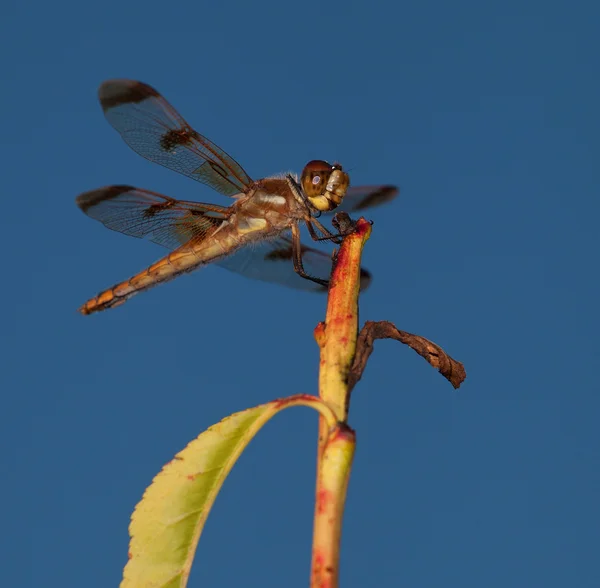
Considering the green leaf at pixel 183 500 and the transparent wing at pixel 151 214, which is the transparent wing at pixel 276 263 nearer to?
the transparent wing at pixel 151 214

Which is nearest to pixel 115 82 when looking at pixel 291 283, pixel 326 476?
pixel 291 283

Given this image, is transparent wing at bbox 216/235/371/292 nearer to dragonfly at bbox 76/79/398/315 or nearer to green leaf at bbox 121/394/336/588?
dragonfly at bbox 76/79/398/315

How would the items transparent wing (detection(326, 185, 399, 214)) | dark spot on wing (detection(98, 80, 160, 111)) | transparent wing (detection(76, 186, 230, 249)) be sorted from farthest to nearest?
transparent wing (detection(326, 185, 399, 214))
transparent wing (detection(76, 186, 230, 249))
dark spot on wing (detection(98, 80, 160, 111))

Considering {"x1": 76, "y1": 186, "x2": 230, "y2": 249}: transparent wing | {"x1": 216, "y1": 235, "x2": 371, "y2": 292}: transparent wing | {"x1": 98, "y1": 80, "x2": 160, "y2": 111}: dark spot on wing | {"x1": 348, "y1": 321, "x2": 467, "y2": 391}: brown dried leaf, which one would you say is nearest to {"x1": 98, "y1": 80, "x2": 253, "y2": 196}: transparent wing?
{"x1": 98, "y1": 80, "x2": 160, "y2": 111}: dark spot on wing

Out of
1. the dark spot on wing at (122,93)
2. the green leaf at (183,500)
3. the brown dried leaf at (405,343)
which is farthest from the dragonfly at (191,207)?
the green leaf at (183,500)

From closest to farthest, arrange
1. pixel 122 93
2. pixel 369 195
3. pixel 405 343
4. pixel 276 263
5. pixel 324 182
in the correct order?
pixel 405 343 < pixel 324 182 < pixel 122 93 < pixel 369 195 < pixel 276 263

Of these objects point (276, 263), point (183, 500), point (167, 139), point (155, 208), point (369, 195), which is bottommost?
point (183, 500)

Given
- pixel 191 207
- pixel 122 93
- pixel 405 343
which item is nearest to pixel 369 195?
pixel 191 207

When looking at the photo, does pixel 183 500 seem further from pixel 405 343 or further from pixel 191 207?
pixel 191 207
